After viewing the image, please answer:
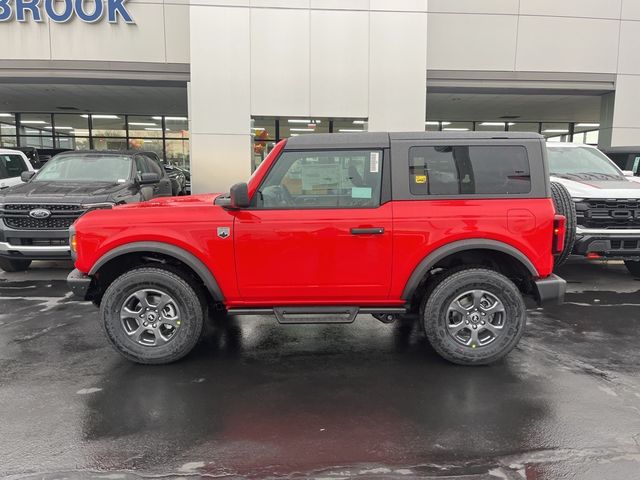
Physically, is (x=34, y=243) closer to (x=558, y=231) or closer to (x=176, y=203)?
(x=176, y=203)

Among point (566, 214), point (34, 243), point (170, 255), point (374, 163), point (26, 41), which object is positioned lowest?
point (34, 243)

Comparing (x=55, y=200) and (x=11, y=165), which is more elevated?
(x=11, y=165)

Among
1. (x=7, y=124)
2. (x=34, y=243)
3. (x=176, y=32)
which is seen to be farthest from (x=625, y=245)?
(x=7, y=124)

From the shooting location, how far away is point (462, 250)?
443cm

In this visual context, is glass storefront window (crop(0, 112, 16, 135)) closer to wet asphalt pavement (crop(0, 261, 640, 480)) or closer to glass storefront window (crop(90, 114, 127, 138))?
glass storefront window (crop(90, 114, 127, 138))

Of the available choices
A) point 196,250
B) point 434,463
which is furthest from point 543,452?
point 196,250

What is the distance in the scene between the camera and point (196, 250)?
4.43 m

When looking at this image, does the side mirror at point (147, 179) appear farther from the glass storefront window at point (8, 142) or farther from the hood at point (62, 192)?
the glass storefront window at point (8, 142)

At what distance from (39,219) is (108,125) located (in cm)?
1790

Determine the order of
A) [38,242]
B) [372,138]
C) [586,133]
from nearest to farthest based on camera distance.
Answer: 1. [372,138]
2. [38,242]
3. [586,133]

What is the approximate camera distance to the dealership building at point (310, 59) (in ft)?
44.0

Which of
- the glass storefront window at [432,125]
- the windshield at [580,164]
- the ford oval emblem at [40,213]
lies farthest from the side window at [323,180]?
the glass storefront window at [432,125]

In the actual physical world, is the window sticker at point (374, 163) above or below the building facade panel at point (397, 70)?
below

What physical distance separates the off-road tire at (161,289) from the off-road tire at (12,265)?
505cm
